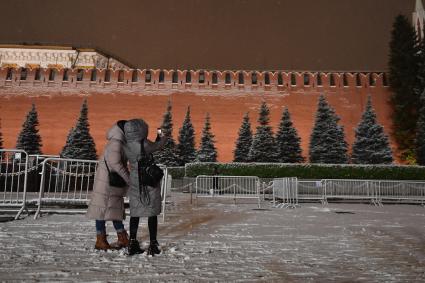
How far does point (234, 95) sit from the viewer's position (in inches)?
1044

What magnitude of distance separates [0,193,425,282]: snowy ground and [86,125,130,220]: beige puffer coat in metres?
0.33

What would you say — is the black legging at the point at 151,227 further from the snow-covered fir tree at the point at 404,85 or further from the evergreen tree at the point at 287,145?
the snow-covered fir tree at the point at 404,85

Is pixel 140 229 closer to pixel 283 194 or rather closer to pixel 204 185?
pixel 283 194

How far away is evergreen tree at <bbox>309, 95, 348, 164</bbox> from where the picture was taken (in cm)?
1944

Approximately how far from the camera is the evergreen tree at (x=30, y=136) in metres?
24.1

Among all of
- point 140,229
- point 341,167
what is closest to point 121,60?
point 341,167

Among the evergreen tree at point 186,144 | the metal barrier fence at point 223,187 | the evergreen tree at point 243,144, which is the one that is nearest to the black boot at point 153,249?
the metal barrier fence at point 223,187

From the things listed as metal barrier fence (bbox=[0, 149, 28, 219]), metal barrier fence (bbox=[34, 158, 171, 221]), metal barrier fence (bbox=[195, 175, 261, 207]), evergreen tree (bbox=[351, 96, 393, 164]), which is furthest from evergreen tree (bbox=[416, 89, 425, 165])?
metal barrier fence (bbox=[0, 149, 28, 219])

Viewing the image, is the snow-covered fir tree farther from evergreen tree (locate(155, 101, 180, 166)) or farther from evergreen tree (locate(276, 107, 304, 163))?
evergreen tree (locate(155, 101, 180, 166))

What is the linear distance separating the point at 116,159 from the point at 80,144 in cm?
2154

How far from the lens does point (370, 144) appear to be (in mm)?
19781

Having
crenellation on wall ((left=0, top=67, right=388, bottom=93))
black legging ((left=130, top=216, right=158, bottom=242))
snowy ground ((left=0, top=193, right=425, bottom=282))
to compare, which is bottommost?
snowy ground ((left=0, top=193, right=425, bottom=282))

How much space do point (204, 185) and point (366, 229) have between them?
684 cm

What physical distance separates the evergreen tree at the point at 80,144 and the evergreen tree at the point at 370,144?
15.8 metres
